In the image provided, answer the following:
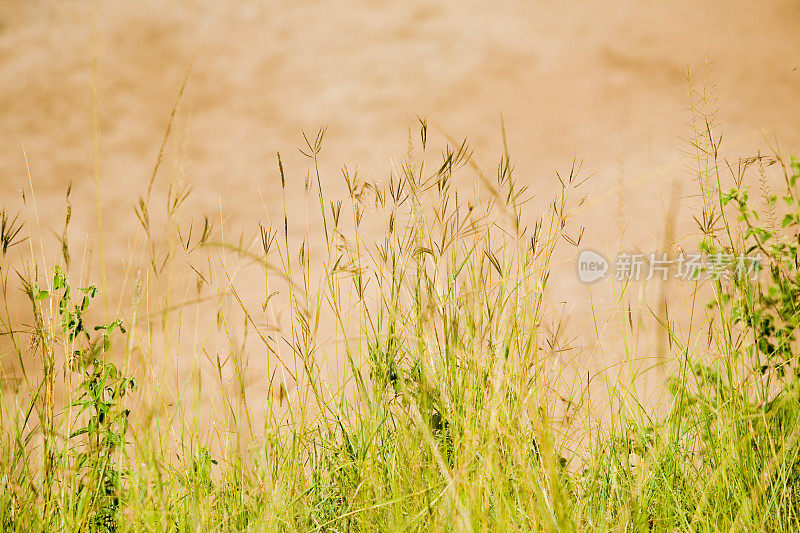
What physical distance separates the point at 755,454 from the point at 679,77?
1.79 meters

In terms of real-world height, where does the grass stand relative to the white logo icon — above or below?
below

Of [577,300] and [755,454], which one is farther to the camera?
[577,300]

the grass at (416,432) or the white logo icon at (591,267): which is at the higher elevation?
the white logo icon at (591,267)

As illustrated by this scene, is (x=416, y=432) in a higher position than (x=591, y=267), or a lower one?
lower

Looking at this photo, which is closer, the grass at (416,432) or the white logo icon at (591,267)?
the grass at (416,432)

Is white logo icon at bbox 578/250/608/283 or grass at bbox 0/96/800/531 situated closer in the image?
grass at bbox 0/96/800/531

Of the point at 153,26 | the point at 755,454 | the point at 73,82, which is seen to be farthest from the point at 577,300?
the point at 73,82

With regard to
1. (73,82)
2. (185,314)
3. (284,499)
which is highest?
(73,82)

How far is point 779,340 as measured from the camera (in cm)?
160

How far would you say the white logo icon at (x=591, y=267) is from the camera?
7.73 feet

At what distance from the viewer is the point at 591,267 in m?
2.40

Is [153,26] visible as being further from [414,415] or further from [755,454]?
[755,454]

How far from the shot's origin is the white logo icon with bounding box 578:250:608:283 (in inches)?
92.7

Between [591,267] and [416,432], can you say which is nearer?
[416,432]
